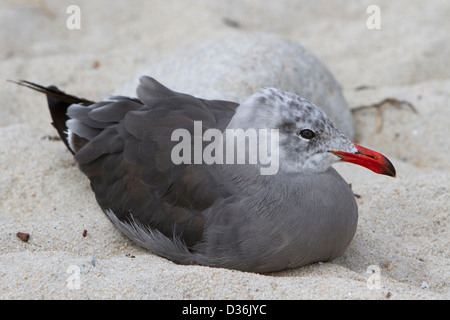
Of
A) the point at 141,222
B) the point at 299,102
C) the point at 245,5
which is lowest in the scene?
the point at 141,222

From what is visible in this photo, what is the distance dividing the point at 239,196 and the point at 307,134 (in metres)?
0.49

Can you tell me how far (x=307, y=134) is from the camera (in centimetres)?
327

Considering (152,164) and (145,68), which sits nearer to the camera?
(152,164)

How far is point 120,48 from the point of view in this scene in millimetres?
6984

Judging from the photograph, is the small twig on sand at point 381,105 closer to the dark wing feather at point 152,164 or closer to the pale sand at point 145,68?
the pale sand at point 145,68

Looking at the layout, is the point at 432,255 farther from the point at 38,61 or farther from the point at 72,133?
the point at 38,61

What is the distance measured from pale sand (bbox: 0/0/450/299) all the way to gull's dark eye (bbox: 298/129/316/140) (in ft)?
2.22

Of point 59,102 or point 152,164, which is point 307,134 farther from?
point 59,102

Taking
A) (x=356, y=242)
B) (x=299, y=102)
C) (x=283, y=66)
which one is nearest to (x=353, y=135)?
(x=283, y=66)

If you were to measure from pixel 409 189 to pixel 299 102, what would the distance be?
52.4 inches

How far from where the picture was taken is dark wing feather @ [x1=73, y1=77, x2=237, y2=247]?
3.30 m

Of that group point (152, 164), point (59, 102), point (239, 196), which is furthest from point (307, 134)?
point (59, 102)

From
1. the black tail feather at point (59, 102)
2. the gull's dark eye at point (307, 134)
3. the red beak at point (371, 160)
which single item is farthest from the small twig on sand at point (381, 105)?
the black tail feather at point (59, 102)

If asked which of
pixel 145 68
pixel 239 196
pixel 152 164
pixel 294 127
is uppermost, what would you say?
pixel 145 68
